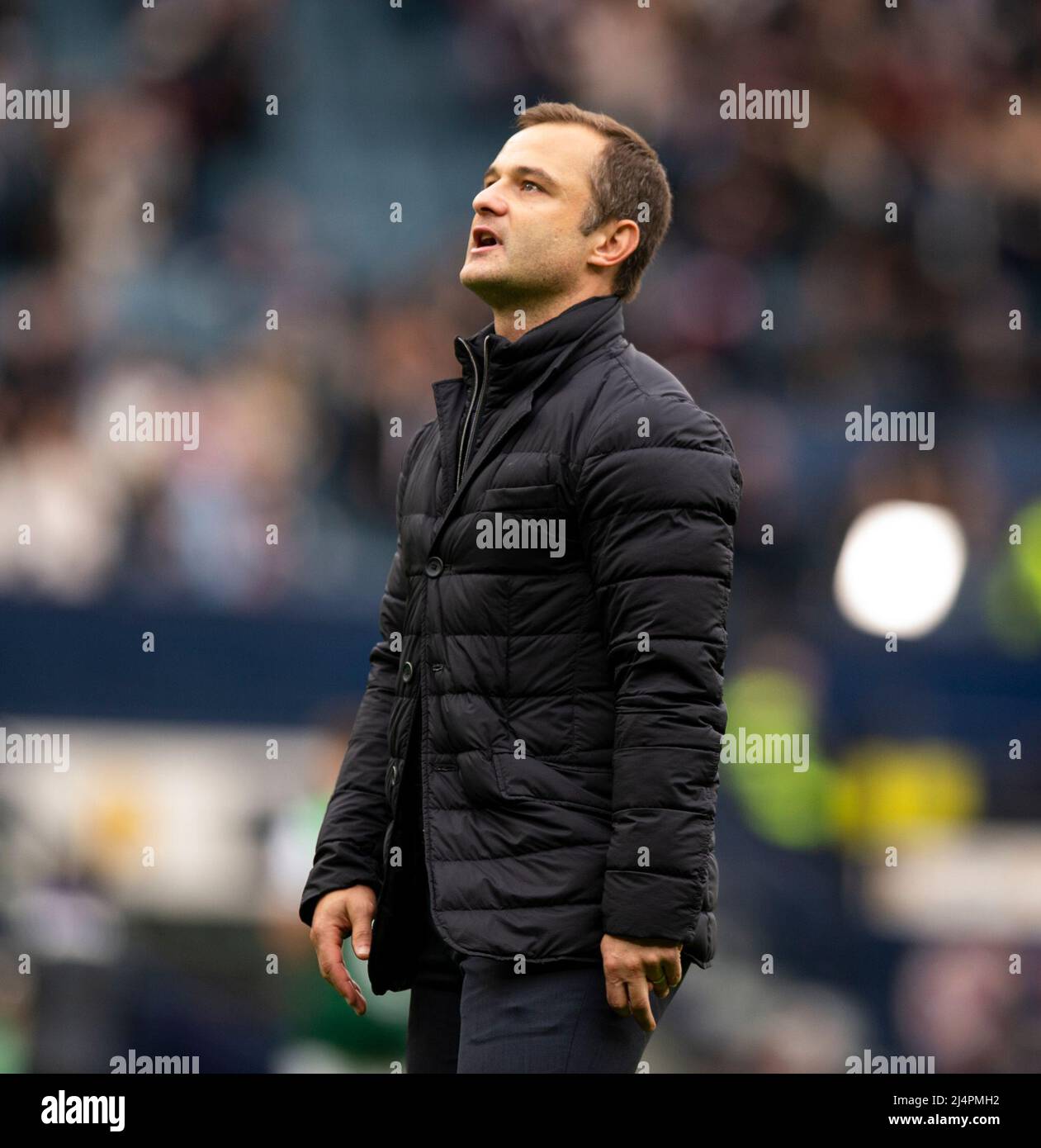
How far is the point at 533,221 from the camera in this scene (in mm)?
2461

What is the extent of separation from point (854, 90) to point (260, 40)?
2.61m

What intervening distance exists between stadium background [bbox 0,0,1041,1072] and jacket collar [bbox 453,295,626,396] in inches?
104

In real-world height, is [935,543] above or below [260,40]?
below

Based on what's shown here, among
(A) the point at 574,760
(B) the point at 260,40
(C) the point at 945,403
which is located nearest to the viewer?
(A) the point at 574,760

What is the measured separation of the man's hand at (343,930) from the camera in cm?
240

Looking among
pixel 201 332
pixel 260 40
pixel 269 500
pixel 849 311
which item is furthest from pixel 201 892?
pixel 260 40

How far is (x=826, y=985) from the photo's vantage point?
5250mm

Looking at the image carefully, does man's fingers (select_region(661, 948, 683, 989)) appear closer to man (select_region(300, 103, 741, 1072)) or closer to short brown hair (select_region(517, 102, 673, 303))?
man (select_region(300, 103, 741, 1072))

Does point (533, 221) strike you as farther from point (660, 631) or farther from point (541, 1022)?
point (541, 1022)

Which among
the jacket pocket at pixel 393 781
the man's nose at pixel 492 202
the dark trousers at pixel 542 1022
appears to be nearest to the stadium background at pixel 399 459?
the jacket pocket at pixel 393 781

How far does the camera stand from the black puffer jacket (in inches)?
85.2

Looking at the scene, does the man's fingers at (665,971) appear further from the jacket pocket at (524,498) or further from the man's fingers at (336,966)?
the jacket pocket at (524,498)

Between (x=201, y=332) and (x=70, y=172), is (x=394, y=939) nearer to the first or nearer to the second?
(x=201, y=332)

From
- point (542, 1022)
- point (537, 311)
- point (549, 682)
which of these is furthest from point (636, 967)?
point (537, 311)
